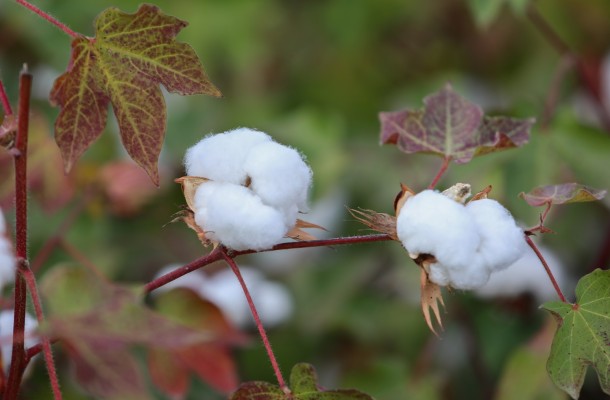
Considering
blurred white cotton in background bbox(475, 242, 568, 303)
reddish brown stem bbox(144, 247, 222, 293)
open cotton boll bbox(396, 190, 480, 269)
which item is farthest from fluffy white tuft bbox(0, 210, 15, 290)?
blurred white cotton in background bbox(475, 242, 568, 303)

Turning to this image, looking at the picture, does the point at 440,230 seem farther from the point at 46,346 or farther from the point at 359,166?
the point at 359,166

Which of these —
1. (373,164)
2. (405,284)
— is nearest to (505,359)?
(405,284)

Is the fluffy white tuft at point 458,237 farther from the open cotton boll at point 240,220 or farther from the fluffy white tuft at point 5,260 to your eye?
the fluffy white tuft at point 5,260

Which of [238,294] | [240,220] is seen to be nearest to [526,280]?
[238,294]

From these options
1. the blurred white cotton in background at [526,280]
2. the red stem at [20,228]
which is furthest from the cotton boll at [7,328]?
the blurred white cotton in background at [526,280]

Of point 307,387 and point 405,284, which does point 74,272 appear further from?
point 405,284

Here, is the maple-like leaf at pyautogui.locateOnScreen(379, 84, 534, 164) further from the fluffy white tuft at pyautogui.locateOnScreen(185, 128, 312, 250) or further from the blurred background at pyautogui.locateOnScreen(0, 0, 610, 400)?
the blurred background at pyautogui.locateOnScreen(0, 0, 610, 400)
